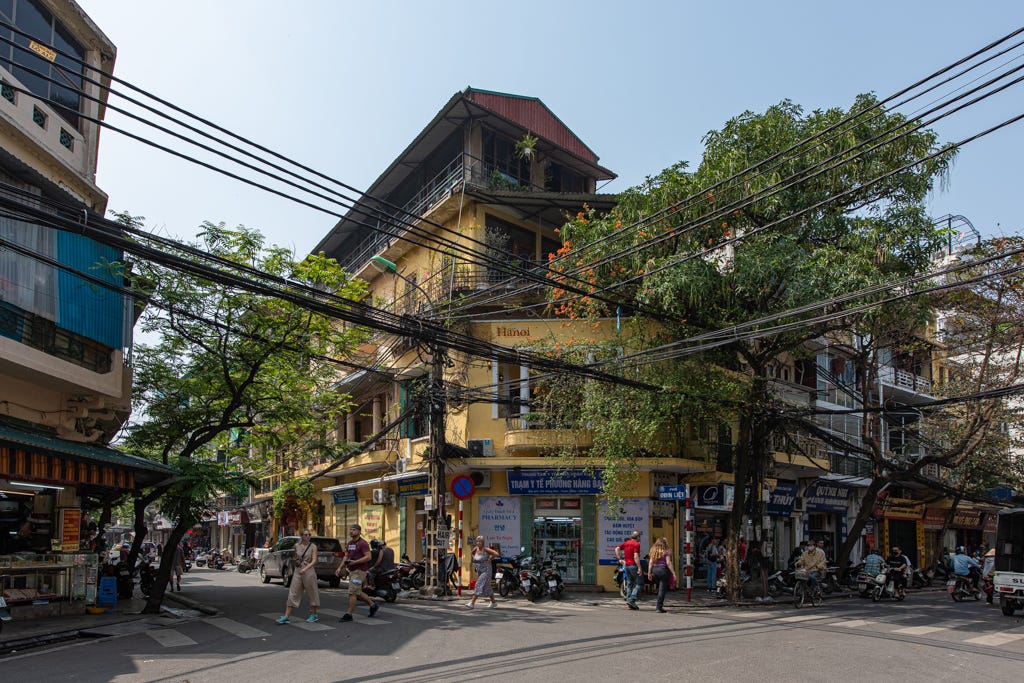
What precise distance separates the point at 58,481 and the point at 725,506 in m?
18.0

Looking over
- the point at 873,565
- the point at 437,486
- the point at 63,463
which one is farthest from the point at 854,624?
the point at 63,463

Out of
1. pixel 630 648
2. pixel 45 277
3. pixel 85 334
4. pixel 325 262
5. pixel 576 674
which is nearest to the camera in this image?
pixel 576 674

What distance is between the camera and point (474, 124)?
2653 cm

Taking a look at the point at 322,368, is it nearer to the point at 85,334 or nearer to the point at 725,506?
the point at 85,334

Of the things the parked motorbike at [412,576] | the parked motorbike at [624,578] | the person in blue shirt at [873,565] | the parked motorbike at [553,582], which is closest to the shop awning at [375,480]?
the parked motorbike at [412,576]

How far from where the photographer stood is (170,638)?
12648mm

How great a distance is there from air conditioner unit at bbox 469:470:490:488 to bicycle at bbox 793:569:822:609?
874 centimetres

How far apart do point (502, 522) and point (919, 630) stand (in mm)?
12026

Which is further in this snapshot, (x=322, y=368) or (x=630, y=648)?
(x=322, y=368)

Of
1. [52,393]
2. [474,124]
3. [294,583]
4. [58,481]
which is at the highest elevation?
[474,124]

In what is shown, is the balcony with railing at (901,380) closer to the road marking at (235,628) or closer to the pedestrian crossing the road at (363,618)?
the pedestrian crossing the road at (363,618)

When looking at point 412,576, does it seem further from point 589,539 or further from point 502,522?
point 589,539

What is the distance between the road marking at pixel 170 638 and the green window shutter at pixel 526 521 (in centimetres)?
1127

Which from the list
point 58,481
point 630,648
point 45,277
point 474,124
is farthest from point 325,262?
point 630,648
